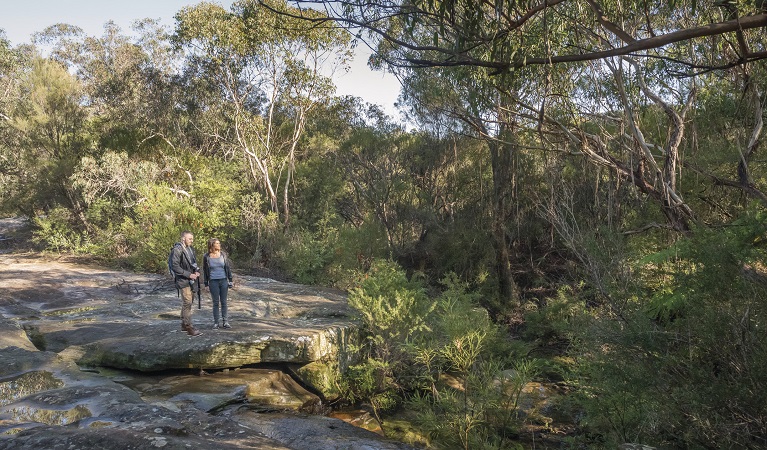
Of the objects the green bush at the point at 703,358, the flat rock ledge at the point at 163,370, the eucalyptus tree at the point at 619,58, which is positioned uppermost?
the eucalyptus tree at the point at 619,58

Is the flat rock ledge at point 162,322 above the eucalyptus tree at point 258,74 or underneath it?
underneath

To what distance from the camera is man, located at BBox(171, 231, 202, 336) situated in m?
7.98

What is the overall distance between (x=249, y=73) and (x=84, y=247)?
8373 mm

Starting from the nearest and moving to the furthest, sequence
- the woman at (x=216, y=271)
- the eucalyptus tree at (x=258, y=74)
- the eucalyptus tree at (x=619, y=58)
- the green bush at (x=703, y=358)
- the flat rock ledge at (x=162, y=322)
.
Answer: the green bush at (x=703, y=358) → the eucalyptus tree at (x=619, y=58) → the flat rock ledge at (x=162, y=322) → the woman at (x=216, y=271) → the eucalyptus tree at (x=258, y=74)

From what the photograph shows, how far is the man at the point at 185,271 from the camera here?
26.2 ft

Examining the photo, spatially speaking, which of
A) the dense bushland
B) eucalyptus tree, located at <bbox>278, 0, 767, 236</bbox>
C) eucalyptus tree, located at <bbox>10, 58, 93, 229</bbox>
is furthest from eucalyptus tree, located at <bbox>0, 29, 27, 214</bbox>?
eucalyptus tree, located at <bbox>278, 0, 767, 236</bbox>

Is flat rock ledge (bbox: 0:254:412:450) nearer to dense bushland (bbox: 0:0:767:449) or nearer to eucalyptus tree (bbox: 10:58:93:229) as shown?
dense bushland (bbox: 0:0:767:449)

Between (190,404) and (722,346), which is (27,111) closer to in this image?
(190,404)

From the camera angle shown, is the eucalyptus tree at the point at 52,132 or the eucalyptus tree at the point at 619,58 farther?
the eucalyptus tree at the point at 52,132

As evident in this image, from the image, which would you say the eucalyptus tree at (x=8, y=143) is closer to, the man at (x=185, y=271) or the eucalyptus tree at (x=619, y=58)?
the man at (x=185, y=271)

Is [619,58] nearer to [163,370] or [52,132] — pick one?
[163,370]

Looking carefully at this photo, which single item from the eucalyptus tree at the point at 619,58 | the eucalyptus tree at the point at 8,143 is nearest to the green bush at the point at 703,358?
the eucalyptus tree at the point at 619,58

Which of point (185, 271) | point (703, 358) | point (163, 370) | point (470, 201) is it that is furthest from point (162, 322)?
point (470, 201)

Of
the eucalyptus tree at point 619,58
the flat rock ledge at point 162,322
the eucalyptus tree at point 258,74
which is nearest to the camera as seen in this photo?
the eucalyptus tree at point 619,58
